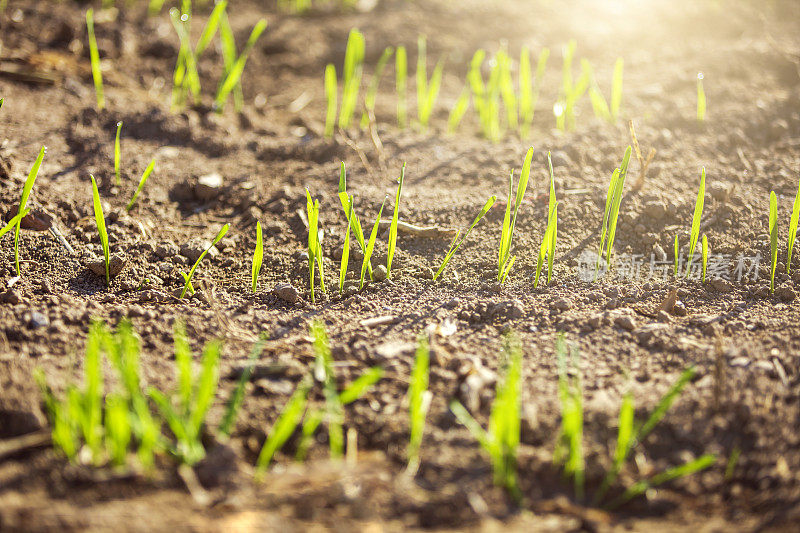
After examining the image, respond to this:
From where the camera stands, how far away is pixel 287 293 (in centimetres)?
173

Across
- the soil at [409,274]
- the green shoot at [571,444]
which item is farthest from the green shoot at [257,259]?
the green shoot at [571,444]

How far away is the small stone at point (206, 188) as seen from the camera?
220cm

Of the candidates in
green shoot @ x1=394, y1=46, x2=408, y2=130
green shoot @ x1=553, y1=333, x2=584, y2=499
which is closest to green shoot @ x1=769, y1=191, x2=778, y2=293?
green shoot @ x1=553, y1=333, x2=584, y2=499

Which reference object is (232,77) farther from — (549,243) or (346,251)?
(549,243)

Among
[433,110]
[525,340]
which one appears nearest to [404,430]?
[525,340]

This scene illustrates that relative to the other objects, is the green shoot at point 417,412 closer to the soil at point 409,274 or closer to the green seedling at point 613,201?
the soil at point 409,274

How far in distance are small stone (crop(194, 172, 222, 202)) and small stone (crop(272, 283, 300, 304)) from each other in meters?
0.63

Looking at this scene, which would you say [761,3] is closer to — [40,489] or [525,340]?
[525,340]

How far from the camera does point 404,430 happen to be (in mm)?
1251

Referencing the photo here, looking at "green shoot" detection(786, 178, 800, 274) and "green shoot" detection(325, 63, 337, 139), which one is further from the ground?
"green shoot" detection(325, 63, 337, 139)

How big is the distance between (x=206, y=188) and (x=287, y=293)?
0.68 metres

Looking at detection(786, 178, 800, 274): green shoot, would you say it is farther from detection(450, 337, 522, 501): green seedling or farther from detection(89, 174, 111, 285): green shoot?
detection(89, 174, 111, 285): green shoot

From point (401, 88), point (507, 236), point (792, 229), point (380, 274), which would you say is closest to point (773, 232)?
point (792, 229)

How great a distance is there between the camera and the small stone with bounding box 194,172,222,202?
86.7 inches
